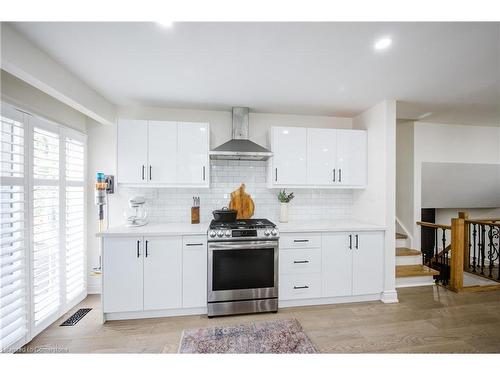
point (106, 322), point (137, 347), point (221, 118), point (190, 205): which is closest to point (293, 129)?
point (221, 118)

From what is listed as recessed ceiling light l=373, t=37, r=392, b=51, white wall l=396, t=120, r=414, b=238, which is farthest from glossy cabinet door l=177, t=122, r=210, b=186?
white wall l=396, t=120, r=414, b=238

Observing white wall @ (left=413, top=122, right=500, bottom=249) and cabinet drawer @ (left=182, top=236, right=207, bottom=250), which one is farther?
white wall @ (left=413, top=122, right=500, bottom=249)

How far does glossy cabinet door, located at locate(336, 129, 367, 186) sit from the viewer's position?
3086 mm

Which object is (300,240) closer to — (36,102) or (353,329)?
(353,329)

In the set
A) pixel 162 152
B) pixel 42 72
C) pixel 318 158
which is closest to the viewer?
pixel 42 72

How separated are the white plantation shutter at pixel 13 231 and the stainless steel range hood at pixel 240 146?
176 centimetres

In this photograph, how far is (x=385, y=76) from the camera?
2195 mm

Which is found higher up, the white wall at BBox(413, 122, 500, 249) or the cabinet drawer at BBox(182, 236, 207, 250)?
the white wall at BBox(413, 122, 500, 249)

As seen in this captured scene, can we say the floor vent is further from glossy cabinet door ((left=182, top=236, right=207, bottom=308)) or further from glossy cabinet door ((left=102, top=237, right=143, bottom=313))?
glossy cabinet door ((left=182, top=236, right=207, bottom=308))

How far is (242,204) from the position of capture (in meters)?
3.17

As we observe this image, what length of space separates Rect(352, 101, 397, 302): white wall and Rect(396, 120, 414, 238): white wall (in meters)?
1.27

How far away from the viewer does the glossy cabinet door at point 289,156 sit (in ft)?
9.76

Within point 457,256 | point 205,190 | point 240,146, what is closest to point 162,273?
point 205,190

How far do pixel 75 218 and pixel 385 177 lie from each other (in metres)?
3.83
